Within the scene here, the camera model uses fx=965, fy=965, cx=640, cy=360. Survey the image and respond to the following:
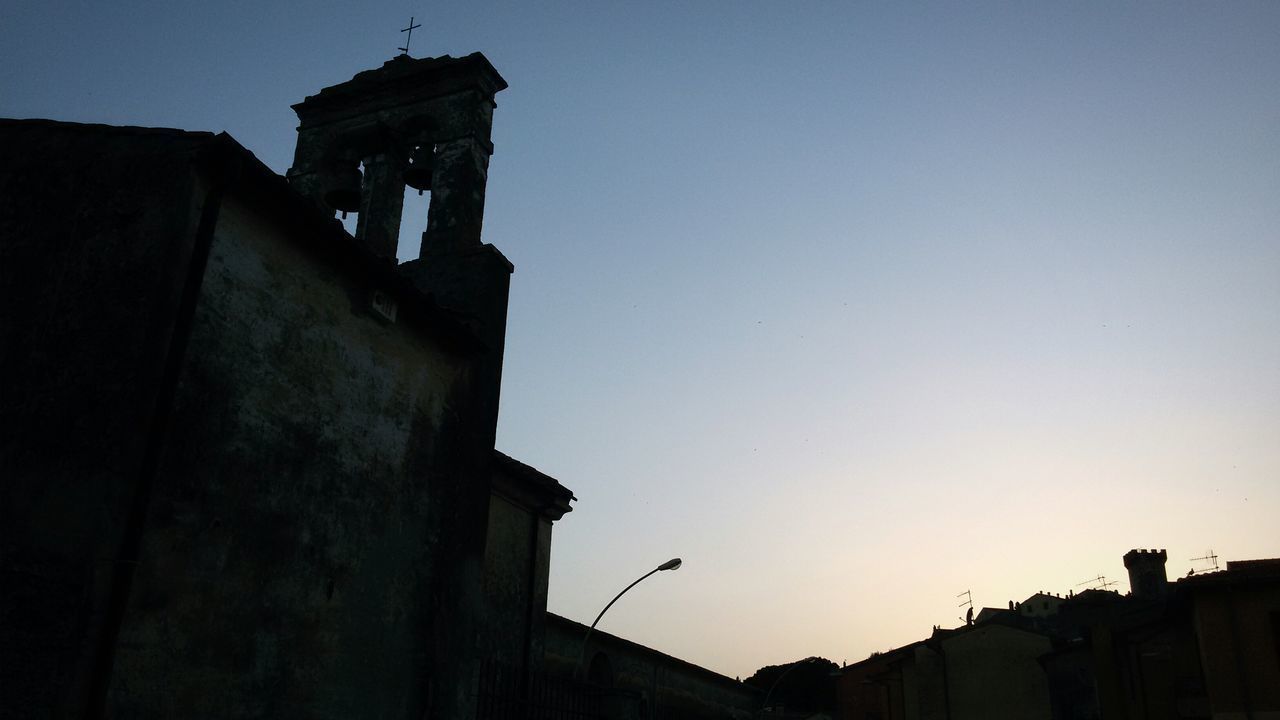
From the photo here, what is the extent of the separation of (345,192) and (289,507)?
206 inches

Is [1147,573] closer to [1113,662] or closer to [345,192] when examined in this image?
[1113,662]

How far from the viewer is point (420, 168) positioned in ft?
37.6

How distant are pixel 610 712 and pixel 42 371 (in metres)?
7.13

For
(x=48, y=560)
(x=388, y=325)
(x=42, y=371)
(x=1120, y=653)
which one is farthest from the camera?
(x=1120, y=653)

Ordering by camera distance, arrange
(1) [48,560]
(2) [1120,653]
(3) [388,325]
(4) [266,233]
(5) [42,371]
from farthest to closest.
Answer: (2) [1120,653]
(3) [388,325]
(4) [266,233]
(5) [42,371]
(1) [48,560]

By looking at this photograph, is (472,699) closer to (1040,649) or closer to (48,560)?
(48,560)

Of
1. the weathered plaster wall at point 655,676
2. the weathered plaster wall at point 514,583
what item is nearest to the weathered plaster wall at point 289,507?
the weathered plaster wall at point 514,583

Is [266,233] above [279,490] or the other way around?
above

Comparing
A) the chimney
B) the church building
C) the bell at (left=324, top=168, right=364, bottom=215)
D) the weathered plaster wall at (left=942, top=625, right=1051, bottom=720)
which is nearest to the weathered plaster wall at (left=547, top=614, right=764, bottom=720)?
the weathered plaster wall at (left=942, top=625, right=1051, bottom=720)

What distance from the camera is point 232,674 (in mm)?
6672

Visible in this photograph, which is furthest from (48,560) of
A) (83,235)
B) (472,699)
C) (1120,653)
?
(1120,653)

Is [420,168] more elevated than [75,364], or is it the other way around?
[420,168]

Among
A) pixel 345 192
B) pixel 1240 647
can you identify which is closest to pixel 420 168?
pixel 345 192

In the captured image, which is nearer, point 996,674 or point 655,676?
point 655,676
